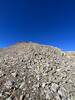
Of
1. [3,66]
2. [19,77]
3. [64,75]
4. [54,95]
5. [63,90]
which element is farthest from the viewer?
[3,66]

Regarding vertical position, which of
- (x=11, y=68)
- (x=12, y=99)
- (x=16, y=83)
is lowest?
(x=12, y=99)

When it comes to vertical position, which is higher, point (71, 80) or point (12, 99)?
point (71, 80)

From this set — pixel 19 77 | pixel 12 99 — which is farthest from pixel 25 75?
pixel 12 99

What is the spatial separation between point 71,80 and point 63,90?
237 centimetres

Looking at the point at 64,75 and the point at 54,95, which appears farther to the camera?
the point at 64,75

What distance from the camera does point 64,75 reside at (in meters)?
14.9

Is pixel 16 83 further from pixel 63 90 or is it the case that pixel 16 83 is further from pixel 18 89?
pixel 63 90

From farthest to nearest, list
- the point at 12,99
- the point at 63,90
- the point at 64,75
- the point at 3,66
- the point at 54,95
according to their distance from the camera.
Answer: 1. the point at 3,66
2. the point at 64,75
3. the point at 63,90
4. the point at 54,95
5. the point at 12,99

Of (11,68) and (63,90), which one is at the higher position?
(11,68)

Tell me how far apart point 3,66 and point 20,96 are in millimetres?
6172

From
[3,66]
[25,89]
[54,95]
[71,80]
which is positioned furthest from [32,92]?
[3,66]

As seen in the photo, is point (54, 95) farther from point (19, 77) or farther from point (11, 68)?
point (11, 68)

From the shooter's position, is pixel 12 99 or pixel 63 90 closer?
pixel 12 99

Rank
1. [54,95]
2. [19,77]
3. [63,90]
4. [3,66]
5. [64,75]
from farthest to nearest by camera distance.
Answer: [3,66] → [64,75] → [19,77] → [63,90] → [54,95]
